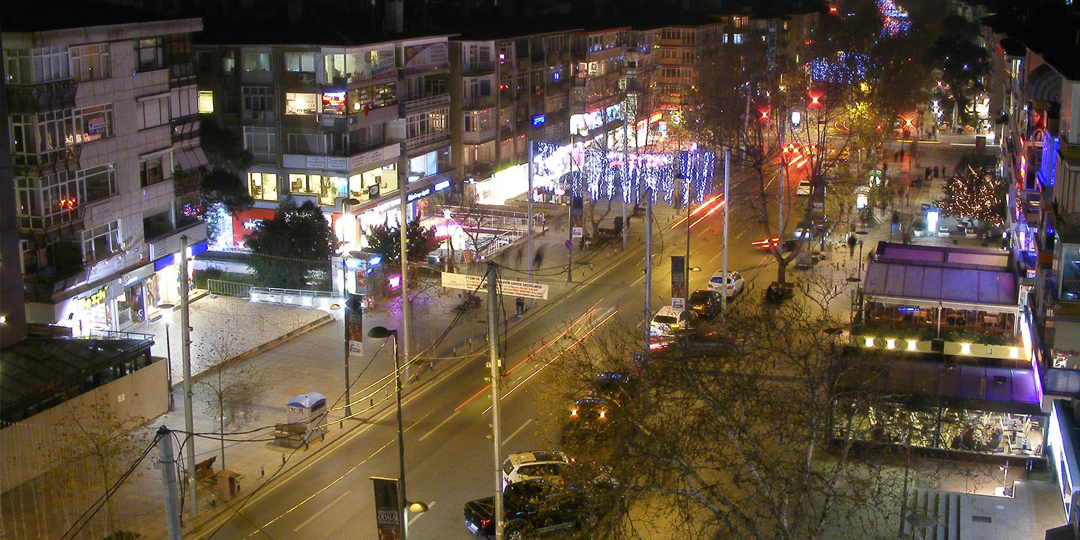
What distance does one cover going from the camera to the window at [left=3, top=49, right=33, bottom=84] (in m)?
35.7

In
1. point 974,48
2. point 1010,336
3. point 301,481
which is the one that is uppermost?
point 974,48

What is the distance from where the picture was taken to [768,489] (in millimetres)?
19969

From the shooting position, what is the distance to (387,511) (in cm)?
2247

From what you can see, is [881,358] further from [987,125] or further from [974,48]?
[987,125]

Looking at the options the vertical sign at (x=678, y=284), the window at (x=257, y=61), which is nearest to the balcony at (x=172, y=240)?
the window at (x=257, y=61)

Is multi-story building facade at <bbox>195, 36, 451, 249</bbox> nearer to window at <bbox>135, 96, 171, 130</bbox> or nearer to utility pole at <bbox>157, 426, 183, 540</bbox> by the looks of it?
window at <bbox>135, 96, 171, 130</bbox>

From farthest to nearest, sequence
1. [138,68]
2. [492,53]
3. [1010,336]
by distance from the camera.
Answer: [492,53] → [138,68] → [1010,336]

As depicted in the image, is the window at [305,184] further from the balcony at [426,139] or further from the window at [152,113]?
the window at [152,113]

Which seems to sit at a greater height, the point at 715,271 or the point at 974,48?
the point at 974,48

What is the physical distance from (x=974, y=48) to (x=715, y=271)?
50.0 meters

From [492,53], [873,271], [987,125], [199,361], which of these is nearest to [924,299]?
[873,271]

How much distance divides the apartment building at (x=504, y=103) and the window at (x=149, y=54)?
23311 millimetres

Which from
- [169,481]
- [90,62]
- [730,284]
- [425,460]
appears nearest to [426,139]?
[730,284]

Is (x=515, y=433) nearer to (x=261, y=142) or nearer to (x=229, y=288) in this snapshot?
(x=229, y=288)
